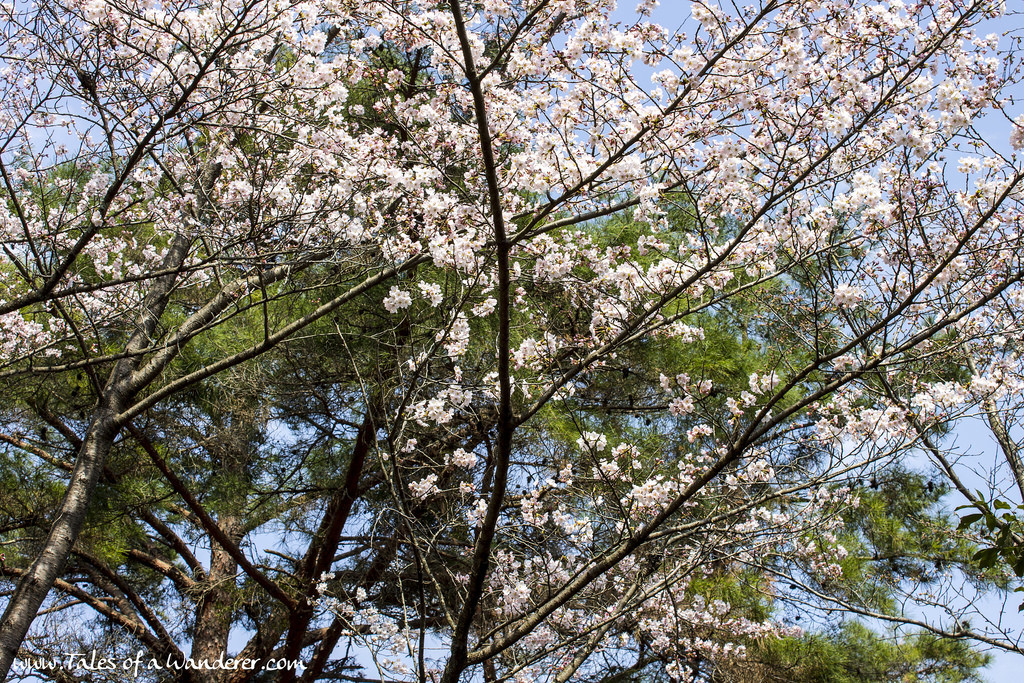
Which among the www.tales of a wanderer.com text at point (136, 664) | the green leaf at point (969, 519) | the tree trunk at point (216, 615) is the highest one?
the tree trunk at point (216, 615)

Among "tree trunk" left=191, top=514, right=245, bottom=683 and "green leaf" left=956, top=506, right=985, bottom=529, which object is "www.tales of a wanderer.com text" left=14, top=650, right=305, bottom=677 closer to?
"tree trunk" left=191, top=514, right=245, bottom=683

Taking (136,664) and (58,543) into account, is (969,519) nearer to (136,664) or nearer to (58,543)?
(58,543)

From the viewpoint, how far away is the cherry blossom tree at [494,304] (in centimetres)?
281

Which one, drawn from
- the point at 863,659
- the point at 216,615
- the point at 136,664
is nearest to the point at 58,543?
the point at 136,664

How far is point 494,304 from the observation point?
4.21 meters

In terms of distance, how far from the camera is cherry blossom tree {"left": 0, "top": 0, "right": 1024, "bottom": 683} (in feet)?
9.21

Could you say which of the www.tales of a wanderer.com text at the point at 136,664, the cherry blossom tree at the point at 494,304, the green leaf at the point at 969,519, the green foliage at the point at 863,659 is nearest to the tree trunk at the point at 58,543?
the cherry blossom tree at the point at 494,304

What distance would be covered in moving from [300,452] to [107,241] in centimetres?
227

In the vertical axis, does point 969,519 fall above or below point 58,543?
below

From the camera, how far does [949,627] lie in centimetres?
509

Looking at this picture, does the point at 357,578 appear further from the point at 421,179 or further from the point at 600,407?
the point at 421,179

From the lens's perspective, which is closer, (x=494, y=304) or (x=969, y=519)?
(x=969, y=519)

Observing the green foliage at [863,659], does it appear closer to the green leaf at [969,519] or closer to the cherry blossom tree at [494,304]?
the cherry blossom tree at [494,304]

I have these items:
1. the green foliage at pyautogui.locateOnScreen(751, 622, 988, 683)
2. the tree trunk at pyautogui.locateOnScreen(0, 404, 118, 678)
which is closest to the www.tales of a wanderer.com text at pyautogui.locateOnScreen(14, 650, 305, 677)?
the tree trunk at pyautogui.locateOnScreen(0, 404, 118, 678)
